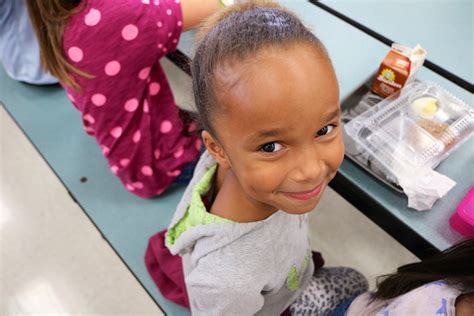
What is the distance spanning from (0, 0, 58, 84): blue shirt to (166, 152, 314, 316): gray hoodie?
110 cm

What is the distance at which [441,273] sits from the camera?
767 mm

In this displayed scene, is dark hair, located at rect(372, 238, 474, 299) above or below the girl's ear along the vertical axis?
below

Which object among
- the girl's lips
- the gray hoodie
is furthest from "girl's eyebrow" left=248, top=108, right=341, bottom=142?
the gray hoodie

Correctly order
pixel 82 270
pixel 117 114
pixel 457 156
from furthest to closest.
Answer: pixel 82 270 < pixel 117 114 < pixel 457 156

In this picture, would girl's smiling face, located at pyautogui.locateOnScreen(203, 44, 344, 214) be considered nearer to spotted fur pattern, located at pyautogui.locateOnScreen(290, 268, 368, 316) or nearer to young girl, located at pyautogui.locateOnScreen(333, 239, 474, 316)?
young girl, located at pyautogui.locateOnScreen(333, 239, 474, 316)

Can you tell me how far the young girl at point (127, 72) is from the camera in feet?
3.11

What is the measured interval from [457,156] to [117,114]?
35.2 inches

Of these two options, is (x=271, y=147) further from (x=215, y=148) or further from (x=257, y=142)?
(x=215, y=148)

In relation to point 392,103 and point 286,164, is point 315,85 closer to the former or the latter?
point 286,164

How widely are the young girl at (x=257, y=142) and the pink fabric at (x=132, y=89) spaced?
0.41 m

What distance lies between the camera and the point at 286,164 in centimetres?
57

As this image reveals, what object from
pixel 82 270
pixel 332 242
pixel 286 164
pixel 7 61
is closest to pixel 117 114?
pixel 82 270

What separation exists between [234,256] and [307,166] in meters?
0.26

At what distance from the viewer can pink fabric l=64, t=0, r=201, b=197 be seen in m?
0.96
